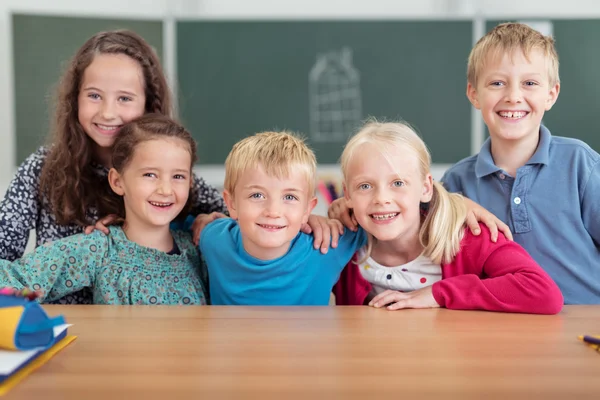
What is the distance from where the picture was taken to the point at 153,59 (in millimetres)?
2023

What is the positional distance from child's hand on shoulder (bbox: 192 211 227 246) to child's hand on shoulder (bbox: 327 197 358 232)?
371 millimetres

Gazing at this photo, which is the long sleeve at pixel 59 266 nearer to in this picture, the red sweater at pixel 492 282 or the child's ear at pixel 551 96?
the red sweater at pixel 492 282

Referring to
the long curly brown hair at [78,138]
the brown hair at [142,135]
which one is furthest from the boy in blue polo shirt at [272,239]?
the long curly brown hair at [78,138]

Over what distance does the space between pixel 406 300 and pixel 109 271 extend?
0.83 meters

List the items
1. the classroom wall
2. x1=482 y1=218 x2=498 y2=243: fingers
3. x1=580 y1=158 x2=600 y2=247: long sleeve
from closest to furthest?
x1=482 y1=218 x2=498 y2=243: fingers
x1=580 y1=158 x2=600 y2=247: long sleeve
the classroom wall

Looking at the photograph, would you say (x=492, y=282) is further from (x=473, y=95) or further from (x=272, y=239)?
(x=473, y=95)

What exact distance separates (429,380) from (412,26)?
3.75m

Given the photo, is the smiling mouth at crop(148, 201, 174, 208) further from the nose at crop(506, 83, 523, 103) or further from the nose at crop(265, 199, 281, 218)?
the nose at crop(506, 83, 523, 103)

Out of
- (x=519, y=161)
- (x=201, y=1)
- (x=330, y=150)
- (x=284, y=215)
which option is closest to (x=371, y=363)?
(x=284, y=215)

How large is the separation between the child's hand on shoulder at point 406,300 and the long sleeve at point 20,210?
3.73ft

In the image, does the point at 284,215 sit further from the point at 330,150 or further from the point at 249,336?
the point at 330,150

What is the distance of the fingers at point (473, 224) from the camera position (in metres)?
1.55

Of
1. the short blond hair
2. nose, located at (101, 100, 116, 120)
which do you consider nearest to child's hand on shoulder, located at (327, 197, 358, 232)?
the short blond hair

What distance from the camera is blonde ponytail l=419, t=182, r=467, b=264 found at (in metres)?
1.56
